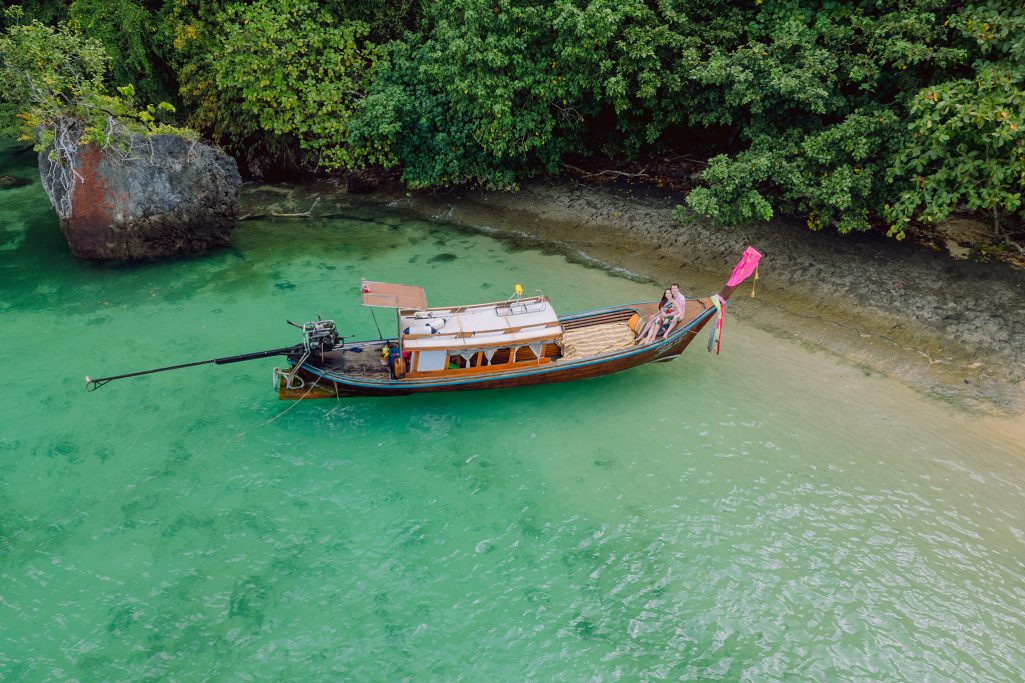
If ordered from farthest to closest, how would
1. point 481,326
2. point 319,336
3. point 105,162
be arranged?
point 105,162, point 481,326, point 319,336

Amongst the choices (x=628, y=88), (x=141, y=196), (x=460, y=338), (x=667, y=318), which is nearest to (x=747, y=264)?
(x=667, y=318)

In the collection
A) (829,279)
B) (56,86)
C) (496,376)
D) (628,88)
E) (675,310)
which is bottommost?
(496,376)

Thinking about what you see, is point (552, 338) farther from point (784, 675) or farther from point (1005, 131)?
point (1005, 131)

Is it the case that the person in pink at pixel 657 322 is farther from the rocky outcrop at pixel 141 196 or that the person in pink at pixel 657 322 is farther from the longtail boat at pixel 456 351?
the rocky outcrop at pixel 141 196

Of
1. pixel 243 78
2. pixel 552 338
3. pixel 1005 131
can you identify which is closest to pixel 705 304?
pixel 552 338

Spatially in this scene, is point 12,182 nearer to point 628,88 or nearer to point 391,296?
point 391,296

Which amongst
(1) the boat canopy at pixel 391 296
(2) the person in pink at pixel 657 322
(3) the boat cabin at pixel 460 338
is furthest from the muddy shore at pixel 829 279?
(1) the boat canopy at pixel 391 296
